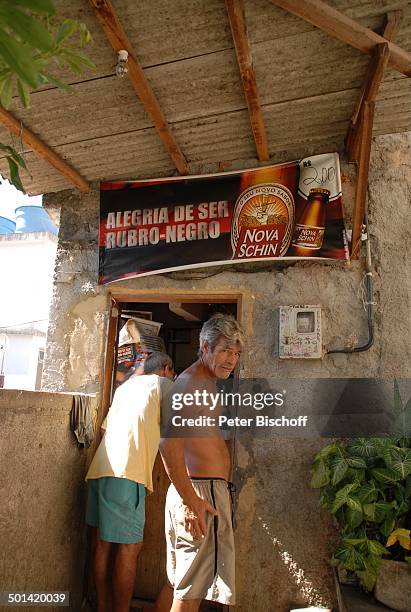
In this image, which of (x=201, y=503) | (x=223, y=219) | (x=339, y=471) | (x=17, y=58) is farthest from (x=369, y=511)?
(x=17, y=58)

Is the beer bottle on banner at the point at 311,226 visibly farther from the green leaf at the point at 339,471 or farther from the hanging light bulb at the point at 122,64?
the hanging light bulb at the point at 122,64

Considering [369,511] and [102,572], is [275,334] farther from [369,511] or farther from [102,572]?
[102,572]

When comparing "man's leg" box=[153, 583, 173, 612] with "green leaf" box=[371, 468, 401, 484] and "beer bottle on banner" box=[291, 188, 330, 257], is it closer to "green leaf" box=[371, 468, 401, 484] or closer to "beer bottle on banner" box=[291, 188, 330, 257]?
"green leaf" box=[371, 468, 401, 484]

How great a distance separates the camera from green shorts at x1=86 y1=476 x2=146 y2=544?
2.93 metres

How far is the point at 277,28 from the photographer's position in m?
2.44

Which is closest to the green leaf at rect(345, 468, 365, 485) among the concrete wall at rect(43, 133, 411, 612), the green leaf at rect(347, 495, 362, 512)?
the green leaf at rect(347, 495, 362, 512)

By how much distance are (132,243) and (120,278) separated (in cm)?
30

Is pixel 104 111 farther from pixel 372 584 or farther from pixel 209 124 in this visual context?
pixel 372 584

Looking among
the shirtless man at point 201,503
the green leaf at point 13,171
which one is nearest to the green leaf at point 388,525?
the shirtless man at point 201,503

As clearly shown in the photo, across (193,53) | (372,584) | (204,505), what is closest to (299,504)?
(372,584)

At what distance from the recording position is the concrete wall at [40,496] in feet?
7.64

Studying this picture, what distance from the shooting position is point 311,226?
3.44 meters

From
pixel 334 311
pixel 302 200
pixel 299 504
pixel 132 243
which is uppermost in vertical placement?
pixel 302 200

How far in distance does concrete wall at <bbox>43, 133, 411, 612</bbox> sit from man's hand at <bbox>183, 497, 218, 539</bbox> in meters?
0.81
